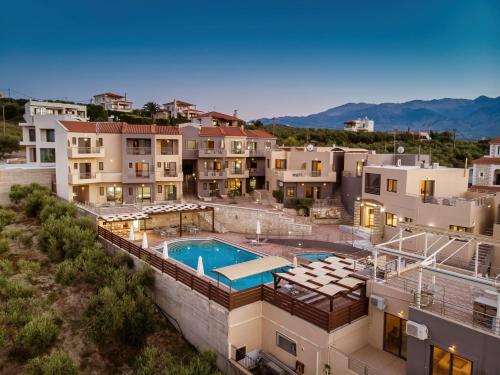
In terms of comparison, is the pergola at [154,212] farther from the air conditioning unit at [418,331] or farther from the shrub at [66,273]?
the air conditioning unit at [418,331]

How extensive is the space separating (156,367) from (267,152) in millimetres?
30163

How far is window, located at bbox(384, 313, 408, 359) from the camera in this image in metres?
12.4

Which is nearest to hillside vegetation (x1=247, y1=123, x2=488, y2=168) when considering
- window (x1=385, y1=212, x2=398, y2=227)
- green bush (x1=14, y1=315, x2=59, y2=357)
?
window (x1=385, y1=212, x2=398, y2=227)

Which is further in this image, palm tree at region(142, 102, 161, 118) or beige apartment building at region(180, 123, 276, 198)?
palm tree at region(142, 102, 161, 118)

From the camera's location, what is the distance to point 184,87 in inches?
4279

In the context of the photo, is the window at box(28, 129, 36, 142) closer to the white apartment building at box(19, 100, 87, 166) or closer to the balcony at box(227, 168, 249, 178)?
the white apartment building at box(19, 100, 87, 166)

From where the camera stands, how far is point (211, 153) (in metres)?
38.9

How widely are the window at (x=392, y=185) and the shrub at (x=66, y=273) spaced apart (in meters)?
22.0

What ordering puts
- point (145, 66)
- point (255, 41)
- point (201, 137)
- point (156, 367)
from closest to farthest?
point (156, 367)
point (201, 137)
point (255, 41)
point (145, 66)

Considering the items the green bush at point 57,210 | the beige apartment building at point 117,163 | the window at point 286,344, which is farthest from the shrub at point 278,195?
the window at point 286,344

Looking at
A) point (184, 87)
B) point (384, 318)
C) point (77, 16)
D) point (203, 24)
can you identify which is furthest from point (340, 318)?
point (184, 87)

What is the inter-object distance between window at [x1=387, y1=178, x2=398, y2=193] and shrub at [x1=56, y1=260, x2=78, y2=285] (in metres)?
22.0

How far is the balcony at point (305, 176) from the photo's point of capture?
3531 centimetres

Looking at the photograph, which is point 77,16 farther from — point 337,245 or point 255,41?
point 337,245
